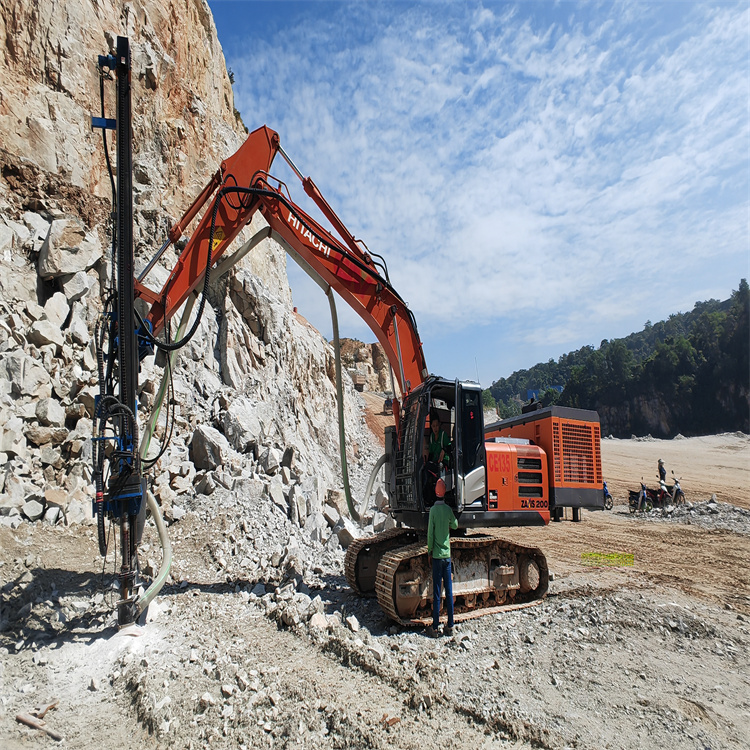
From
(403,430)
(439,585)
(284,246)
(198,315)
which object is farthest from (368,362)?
(439,585)

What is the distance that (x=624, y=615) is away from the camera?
19.5 ft

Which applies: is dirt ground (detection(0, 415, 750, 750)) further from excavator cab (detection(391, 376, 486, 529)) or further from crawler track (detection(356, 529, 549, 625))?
excavator cab (detection(391, 376, 486, 529))

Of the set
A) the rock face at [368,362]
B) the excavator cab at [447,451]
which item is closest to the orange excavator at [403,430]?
the excavator cab at [447,451]

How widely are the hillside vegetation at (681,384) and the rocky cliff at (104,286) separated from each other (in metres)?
36.8

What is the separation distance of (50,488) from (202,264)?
393 cm

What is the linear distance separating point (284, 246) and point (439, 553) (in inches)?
173

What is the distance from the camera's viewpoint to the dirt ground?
12.4 feet

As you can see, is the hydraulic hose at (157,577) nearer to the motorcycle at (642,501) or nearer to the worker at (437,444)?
the worker at (437,444)

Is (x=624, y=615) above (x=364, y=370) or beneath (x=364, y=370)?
beneath

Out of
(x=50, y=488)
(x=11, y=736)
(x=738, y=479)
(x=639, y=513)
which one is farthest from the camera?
(x=738, y=479)

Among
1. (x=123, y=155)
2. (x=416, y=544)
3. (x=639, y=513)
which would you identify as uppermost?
(x=123, y=155)

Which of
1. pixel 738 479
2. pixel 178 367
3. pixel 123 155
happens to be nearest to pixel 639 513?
pixel 738 479

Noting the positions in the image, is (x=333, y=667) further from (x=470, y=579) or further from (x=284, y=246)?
(x=284, y=246)

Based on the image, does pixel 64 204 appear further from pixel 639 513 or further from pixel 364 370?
pixel 364 370
